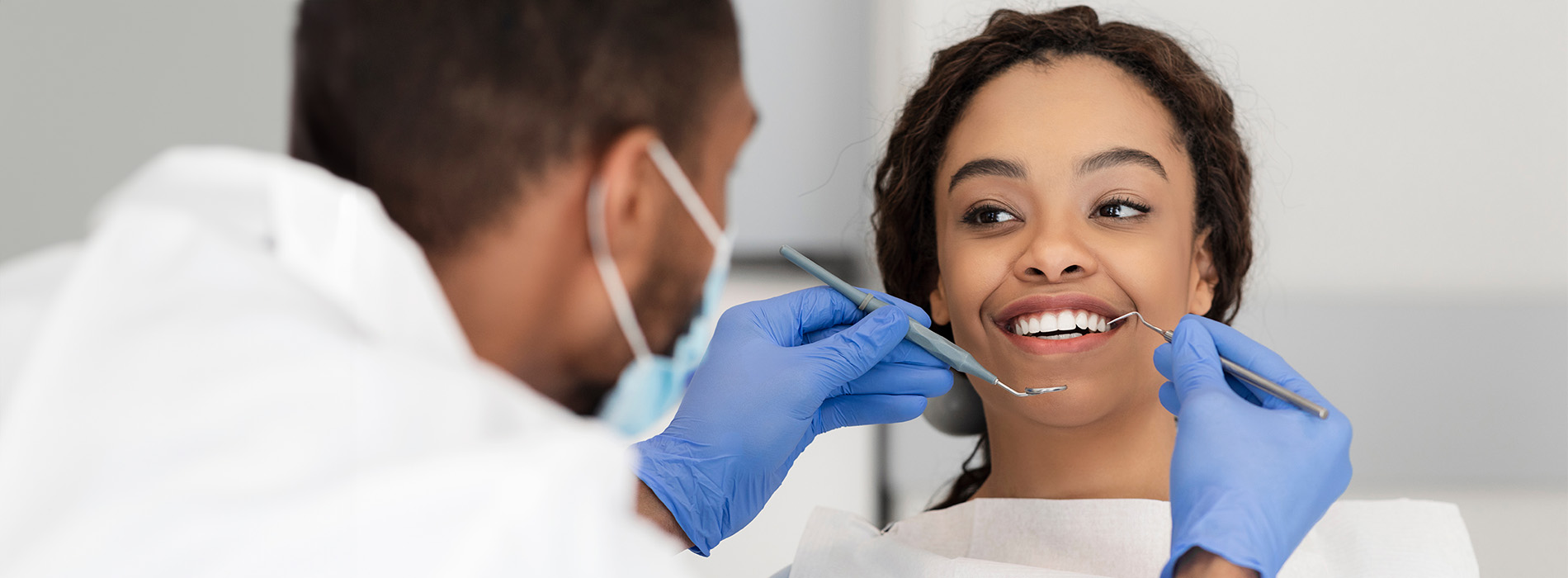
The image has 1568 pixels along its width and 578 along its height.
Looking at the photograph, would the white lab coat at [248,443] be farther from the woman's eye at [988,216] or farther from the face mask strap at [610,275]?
the woman's eye at [988,216]

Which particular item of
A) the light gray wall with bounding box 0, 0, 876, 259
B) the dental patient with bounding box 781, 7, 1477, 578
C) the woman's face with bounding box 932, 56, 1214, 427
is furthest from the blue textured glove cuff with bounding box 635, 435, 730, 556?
the light gray wall with bounding box 0, 0, 876, 259

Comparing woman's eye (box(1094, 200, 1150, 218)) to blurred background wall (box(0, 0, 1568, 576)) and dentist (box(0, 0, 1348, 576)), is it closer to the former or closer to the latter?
dentist (box(0, 0, 1348, 576))

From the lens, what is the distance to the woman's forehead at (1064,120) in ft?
3.93

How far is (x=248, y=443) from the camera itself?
48 centimetres

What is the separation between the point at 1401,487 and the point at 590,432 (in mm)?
1532

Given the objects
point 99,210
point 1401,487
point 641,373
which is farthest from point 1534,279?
point 99,210

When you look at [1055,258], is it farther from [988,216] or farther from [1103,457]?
[1103,457]

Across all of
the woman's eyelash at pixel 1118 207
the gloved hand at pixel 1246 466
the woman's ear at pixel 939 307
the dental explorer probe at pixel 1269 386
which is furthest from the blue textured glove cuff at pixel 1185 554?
the woman's ear at pixel 939 307

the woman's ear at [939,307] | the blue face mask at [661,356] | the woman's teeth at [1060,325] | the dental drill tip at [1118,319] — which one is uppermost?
the dental drill tip at [1118,319]

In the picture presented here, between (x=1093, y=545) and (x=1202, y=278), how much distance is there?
1.45 feet

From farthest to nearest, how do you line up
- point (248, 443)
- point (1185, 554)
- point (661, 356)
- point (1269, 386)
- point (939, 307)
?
1. point (661, 356)
2. point (939, 307)
3. point (1269, 386)
4. point (1185, 554)
5. point (248, 443)

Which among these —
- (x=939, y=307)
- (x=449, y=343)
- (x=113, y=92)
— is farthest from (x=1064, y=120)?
(x=113, y=92)

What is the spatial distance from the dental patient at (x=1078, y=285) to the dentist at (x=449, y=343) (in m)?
0.16

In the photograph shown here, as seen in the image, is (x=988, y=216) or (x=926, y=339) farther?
(x=988, y=216)
